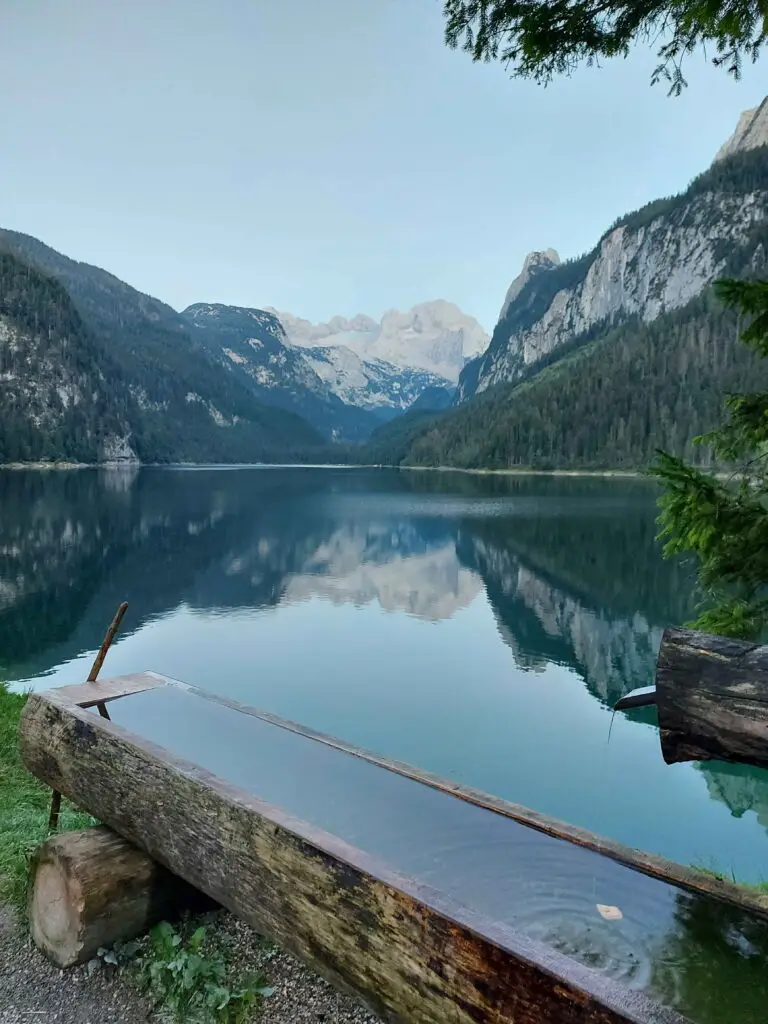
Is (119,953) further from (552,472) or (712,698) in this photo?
(552,472)

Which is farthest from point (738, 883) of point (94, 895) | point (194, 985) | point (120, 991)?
point (94, 895)

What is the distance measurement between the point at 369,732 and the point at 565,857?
32.0 feet

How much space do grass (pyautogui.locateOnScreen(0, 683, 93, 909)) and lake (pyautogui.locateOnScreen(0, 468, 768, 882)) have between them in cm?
181

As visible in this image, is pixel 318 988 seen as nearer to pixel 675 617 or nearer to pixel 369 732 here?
pixel 369 732

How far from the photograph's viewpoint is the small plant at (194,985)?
162 inches

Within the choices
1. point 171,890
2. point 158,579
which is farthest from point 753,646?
point 158,579

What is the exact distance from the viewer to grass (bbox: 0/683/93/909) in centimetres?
550

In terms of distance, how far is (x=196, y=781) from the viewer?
4.34 m

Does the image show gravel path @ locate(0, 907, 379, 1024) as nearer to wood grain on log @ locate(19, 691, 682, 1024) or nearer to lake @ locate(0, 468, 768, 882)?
wood grain on log @ locate(19, 691, 682, 1024)

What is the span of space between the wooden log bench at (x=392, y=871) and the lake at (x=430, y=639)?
1892 millimetres

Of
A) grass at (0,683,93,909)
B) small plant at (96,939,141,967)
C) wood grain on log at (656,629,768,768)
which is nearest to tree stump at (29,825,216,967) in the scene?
small plant at (96,939,141,967)

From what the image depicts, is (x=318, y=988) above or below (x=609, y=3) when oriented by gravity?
below

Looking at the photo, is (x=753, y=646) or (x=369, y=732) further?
(x=369, y=732)

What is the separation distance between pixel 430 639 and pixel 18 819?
16402mm
